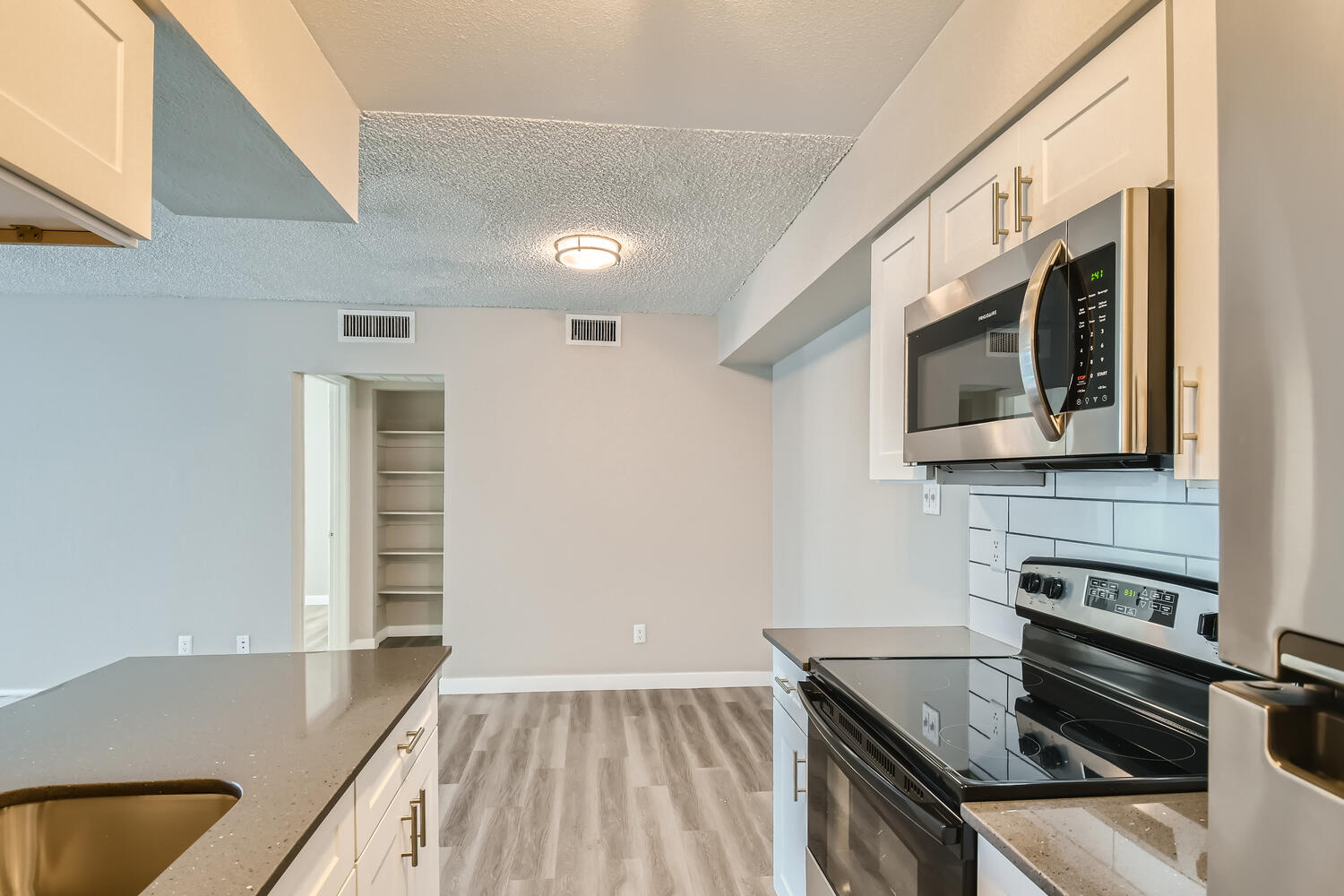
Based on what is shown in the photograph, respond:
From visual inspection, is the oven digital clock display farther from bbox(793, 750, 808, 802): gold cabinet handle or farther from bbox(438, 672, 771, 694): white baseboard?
bbox(438, 672, 771, 694): white baseboard

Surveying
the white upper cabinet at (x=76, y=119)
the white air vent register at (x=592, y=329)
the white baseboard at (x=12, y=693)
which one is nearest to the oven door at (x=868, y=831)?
the white upper cabinet at (x=76, y=119)

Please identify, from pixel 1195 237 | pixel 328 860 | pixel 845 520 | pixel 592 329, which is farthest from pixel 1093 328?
pixel 592 329

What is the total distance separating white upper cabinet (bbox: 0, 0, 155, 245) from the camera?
3.01 ft

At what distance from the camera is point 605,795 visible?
312cm

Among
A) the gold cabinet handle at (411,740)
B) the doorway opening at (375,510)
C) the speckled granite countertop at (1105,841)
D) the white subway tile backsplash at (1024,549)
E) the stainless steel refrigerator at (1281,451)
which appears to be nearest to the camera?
the stainless steel refrigerator at (1281,451)

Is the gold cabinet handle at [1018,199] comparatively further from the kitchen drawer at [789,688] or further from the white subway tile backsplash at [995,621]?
the kitchen drawer at [789,688]

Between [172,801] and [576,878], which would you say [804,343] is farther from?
[172,801]

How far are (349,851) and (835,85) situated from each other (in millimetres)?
2048

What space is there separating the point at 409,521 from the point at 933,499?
477 centimetres

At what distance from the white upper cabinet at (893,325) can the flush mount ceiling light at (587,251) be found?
1463mm

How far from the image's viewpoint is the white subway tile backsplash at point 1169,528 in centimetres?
137

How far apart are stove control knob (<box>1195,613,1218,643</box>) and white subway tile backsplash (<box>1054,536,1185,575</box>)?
0.12m

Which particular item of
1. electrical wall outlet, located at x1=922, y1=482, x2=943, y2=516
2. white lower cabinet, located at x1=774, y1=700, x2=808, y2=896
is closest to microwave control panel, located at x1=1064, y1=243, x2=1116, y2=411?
white lower cabinet, located at x1=774, y1=700, x2=808, y2=896

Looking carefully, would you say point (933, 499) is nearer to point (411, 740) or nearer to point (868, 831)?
point (868, 831)
